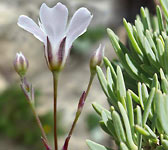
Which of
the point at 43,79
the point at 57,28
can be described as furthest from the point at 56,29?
the point at 43,79

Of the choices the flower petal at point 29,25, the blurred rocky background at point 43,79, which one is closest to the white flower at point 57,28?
the flower petal at point 29,25

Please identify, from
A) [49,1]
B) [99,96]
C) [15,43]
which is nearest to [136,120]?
[99,96]

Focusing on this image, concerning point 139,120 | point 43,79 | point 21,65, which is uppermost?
point 21,65

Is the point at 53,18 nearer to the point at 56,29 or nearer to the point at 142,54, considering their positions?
the point at 56,29

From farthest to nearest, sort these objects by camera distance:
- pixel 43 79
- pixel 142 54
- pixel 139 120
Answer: pixel 43 79
pixel 142 54
pixel 139 120

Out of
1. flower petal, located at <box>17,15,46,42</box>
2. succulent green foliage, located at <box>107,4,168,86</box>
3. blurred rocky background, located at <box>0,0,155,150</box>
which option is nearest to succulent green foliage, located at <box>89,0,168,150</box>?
succulent green foliage, located at <box>107,4,168,86</box>

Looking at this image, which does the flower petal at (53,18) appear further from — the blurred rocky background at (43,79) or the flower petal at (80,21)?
the blurred rocky background at (43,79)
